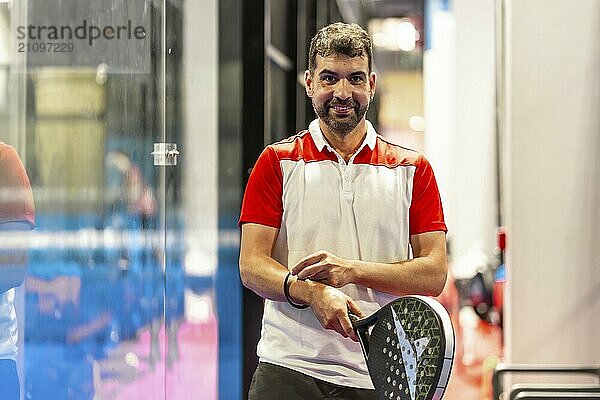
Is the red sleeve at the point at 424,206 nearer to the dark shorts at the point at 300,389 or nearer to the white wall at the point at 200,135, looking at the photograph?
the dark shorts at the point at 300,389

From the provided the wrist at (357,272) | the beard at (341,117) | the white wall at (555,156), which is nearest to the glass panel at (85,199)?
the beard at (341,117)

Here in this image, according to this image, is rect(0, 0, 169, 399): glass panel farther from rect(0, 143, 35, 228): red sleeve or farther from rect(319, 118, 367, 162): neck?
rect(319, 118, 367, 162): neck

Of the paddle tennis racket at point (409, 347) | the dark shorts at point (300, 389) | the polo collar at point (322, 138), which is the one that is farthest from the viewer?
the polo collar at point (322, 138)

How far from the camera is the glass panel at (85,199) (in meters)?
2.77

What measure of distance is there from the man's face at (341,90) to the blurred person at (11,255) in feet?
2.36

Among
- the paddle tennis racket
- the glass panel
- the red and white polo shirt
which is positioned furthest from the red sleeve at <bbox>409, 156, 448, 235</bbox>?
the glass panel

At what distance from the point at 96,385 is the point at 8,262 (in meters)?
0.47

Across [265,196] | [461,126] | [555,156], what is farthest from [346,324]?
[461,126]

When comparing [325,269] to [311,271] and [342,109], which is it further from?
[342,109]

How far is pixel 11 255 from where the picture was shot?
271 cm

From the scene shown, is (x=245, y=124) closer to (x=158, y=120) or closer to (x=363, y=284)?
(x=158, y=120)

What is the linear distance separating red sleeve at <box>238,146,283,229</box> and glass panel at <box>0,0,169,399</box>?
0.56 m

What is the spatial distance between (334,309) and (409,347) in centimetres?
21

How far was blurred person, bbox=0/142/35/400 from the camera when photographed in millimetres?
2682
